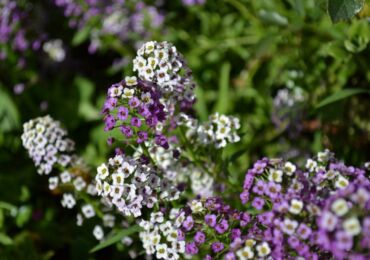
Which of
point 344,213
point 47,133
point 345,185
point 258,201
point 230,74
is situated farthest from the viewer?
point 230,74

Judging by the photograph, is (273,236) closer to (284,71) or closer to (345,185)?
(345,185)

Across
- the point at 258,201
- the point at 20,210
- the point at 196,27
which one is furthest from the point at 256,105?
the point at 258,201

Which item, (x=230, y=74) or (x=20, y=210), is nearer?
(x=20, y=210)

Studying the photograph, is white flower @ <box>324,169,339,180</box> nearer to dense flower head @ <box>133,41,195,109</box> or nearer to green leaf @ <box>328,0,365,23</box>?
green leaf @ <box>328,0,365,23</box>

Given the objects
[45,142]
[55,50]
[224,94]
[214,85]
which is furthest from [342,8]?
[55,50]

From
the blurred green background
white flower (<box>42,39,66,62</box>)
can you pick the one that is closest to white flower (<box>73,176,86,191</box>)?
the blurred green background

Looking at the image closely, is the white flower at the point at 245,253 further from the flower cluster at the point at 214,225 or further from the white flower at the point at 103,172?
the white flower at the point at 103,172
